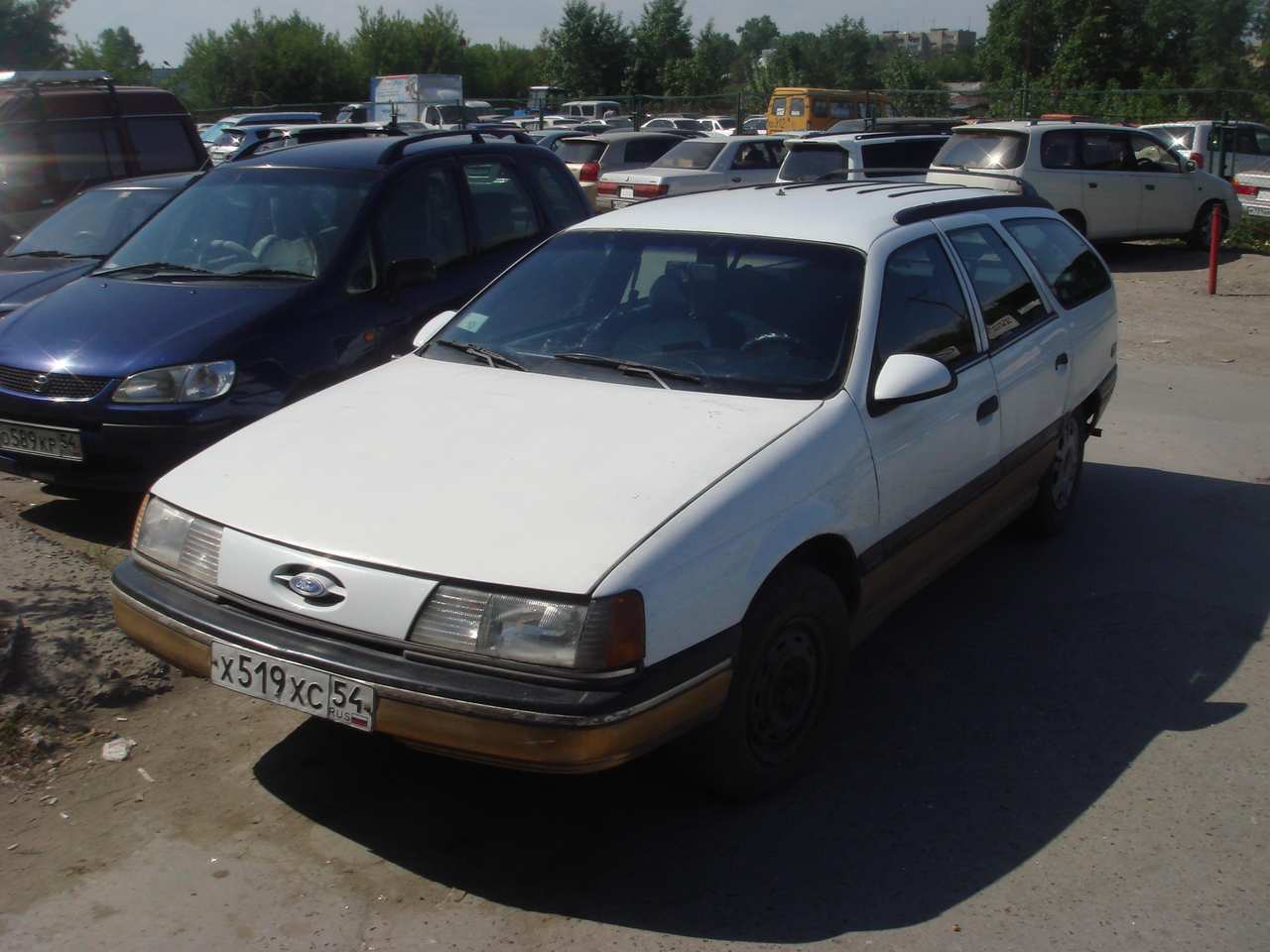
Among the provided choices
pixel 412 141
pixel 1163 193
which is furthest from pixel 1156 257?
pixel 412 141

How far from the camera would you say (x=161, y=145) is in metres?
12.2

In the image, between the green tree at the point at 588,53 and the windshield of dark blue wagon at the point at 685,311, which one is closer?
the windshield of dark blue wagon at the point at 685,311

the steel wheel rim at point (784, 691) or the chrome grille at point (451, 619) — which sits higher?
the chrome grille at point (451, 619)

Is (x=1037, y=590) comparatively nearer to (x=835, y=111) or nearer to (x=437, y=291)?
(x=437, y=291)

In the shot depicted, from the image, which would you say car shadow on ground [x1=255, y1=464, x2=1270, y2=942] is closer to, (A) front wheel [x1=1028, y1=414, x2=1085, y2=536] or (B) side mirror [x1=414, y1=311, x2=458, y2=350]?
(A) front wheel [x1=1028, y1=414, x2=1085, y2=536]

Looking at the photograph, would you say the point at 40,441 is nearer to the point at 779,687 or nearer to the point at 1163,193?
the point at 779,687

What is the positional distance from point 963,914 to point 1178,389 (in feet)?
24.7

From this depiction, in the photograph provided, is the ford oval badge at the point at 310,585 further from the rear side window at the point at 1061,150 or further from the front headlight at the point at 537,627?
the rear side window at the point at 1061,150

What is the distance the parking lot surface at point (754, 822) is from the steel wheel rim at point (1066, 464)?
898mm

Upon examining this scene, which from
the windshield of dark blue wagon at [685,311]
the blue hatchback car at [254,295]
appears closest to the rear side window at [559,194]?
the blue hatchback car at [254,295]

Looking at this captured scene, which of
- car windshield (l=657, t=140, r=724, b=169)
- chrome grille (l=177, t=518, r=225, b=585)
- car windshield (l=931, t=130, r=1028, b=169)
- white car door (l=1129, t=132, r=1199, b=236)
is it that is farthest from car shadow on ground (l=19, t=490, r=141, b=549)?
white car door (l=1129, t=132, r=1199, b=236)

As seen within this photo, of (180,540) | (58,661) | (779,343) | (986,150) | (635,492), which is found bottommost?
(58,661)

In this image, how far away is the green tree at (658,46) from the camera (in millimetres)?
62719

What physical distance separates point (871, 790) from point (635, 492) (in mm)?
1276
